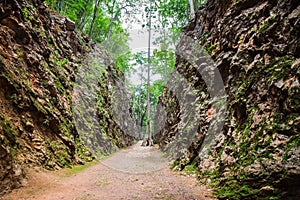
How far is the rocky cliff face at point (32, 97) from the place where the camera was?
212 inches

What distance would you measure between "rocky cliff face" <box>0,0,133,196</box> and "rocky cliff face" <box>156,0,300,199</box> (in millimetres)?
4822

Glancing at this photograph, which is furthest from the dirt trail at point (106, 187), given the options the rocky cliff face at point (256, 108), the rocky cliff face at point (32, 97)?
the rocky cliff face at point (256, 108)

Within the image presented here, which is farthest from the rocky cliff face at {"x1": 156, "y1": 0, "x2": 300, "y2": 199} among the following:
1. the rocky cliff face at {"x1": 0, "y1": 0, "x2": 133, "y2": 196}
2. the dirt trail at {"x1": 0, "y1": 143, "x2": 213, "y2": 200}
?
the rocky cliff face at {"x1": 0, "y1": 0, "x2": 133, "y2": 196}

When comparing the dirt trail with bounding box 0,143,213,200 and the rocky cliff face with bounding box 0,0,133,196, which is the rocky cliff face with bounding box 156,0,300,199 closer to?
the dirt trail with bounding box 0,143,213,200

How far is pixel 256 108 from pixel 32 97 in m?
7.22

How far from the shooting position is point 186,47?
1258 cm

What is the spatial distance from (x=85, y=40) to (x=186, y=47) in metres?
9.43

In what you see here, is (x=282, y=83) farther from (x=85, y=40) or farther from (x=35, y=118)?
(x=85, y=40)

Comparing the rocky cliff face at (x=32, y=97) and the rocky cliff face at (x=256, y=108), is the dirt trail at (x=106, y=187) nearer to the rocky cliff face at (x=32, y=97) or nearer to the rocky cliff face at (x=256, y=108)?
the rocky cliff face at (x=32, y=97)

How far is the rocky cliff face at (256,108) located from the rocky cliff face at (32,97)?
4.82 m

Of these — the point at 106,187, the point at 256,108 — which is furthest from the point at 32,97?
the point at 256,108

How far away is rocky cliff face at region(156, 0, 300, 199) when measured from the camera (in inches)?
137

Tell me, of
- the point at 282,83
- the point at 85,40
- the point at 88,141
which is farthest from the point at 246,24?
the point at 85,40

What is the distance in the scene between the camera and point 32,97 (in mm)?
7094
